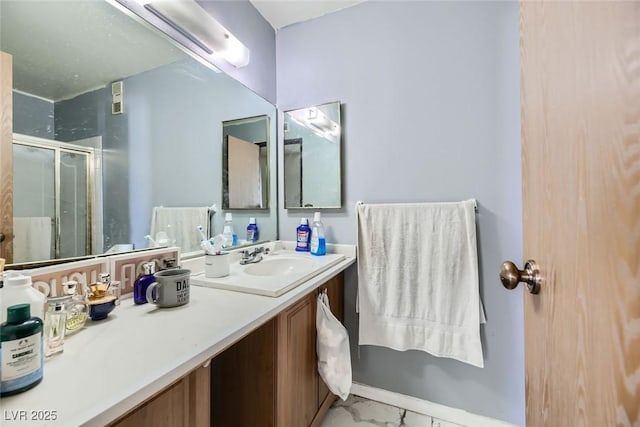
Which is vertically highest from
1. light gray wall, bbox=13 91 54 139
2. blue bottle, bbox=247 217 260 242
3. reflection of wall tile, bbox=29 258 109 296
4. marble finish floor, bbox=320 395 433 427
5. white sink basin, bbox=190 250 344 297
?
light gray wall, bbox=13 91 54 139

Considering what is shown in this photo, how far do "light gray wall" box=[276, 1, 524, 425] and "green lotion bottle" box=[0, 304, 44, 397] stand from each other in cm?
122

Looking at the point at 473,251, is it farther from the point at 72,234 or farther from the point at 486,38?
the point at 72,234

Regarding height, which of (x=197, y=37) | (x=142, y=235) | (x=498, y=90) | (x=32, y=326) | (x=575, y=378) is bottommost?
(x=575, y=378)

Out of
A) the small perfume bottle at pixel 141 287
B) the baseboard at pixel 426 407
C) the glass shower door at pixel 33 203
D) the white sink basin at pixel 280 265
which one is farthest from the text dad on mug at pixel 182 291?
the baseboard at pixel 426 407

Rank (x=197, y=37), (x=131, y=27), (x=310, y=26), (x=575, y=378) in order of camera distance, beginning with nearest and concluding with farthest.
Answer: (x=575, y=378)
(x=131, y=27)
(x=197, y=37)
(x=310, y=26)

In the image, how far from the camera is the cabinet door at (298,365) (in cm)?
85

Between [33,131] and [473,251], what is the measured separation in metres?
1.62

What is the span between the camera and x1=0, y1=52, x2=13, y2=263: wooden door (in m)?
0.62

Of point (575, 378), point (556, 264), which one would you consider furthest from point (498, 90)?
point (575, 378)

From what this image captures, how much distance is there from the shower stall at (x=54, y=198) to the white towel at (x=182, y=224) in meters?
0.21

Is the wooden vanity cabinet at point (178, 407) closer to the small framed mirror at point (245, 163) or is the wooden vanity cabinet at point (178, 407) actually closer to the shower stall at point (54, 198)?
the shower stall at point (54, 198)

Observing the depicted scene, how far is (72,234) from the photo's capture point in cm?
76

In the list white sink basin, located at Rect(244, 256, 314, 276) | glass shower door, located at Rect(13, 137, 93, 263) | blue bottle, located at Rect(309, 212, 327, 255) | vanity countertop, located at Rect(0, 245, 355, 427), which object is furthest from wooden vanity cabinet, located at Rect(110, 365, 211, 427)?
blue bottle, located at Rect(309, 212, 327, 255)

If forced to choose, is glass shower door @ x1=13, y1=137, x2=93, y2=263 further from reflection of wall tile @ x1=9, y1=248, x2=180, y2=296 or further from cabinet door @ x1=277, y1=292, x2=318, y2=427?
cabinet door @ x1=277, y1=292, x2=318, y2=427
